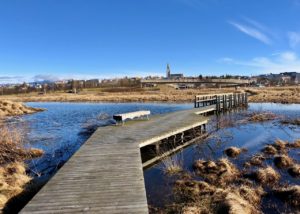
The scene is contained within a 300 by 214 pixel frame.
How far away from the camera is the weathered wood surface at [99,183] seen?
692cm

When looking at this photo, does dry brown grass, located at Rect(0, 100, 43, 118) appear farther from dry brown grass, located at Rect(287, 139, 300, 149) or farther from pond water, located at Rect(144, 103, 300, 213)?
dry brown grass, located at Rect(287, 139, 300, 149)

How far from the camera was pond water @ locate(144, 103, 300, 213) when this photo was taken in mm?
10438

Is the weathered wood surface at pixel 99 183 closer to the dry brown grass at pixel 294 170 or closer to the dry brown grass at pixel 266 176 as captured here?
the dry brown grass at pixel 266 176

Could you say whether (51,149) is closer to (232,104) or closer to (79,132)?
(79,132)

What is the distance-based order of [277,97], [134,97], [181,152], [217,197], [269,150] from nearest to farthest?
[217,197], [269,150], [181,152], [277,97], [134,97]

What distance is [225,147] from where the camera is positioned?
1677 centimetres

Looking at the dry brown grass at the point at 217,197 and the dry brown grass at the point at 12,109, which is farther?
the dry brown grass at the point at 12,109

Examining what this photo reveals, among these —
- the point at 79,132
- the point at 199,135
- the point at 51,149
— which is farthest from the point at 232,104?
the point at 51,149

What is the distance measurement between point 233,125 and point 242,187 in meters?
14.6

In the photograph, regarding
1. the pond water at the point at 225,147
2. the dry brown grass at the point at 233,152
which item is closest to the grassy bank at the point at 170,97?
the pond water at the point at 225,147

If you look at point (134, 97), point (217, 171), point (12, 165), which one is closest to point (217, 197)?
point (217, 171)

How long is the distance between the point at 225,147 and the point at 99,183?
9.84m

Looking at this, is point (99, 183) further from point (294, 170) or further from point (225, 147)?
point (225, 147)

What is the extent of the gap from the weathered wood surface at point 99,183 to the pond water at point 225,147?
3.80ft
